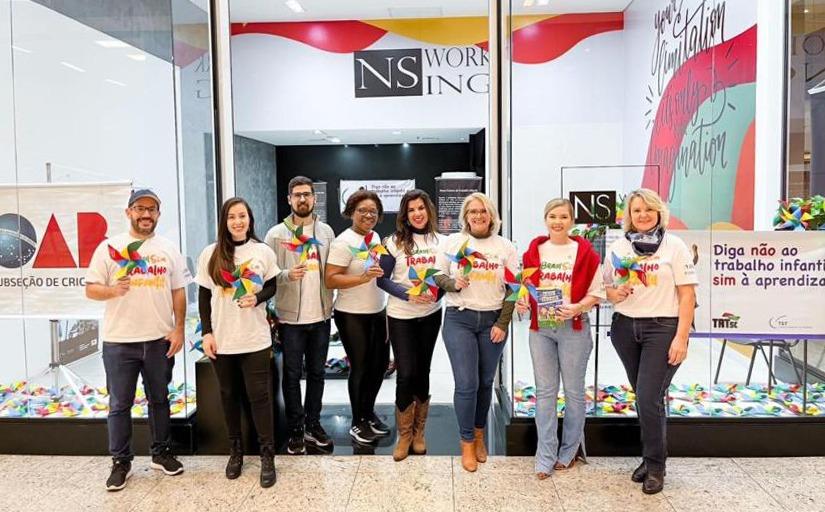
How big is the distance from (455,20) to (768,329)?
5709 millimetres

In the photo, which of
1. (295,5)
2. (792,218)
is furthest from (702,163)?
(295,5)

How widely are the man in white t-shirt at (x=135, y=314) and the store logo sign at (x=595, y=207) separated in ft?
7.34

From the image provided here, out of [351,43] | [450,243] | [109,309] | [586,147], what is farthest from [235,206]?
[351,43]

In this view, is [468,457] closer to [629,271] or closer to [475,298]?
[475,298]

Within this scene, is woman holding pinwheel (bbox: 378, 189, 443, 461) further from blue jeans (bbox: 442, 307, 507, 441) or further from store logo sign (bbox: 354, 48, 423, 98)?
store logo sign (bbox: 354, 48, 423, 98)

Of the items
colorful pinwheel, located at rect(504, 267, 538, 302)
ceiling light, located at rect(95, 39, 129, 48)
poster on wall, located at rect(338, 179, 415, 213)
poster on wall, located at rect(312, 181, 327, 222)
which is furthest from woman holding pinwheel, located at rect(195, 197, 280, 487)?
poster on wall, located at rect(338, 179, 415, 213)

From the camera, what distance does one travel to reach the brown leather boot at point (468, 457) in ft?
9.81

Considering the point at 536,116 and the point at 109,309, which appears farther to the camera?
the point at 536,116

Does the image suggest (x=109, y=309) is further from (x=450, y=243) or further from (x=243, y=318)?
(x=450, y=243)

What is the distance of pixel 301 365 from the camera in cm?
317

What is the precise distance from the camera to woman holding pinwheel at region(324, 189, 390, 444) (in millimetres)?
3064

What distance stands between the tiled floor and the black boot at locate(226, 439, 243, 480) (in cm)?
4

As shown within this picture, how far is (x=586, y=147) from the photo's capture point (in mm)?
3572

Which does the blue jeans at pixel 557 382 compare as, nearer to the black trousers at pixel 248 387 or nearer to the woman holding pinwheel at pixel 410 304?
the woman holding pinwheel at pixel 410 304
